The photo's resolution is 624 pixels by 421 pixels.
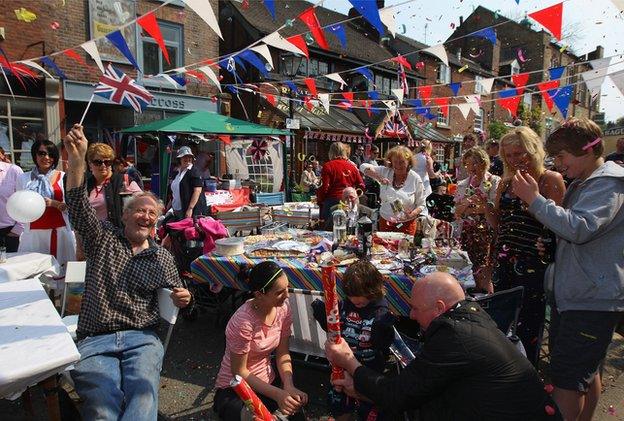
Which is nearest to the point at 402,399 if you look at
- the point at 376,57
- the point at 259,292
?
the point at 259,292

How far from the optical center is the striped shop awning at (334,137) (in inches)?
671

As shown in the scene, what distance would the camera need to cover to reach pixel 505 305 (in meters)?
2.45

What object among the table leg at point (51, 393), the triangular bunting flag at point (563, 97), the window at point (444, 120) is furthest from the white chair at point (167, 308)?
the window at point (444, 120)

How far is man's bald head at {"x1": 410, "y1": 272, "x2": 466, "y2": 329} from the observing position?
167 centimetres

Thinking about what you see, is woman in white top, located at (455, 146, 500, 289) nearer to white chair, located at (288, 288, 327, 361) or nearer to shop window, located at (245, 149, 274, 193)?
white chair, located at (288, 288, 327, 361)

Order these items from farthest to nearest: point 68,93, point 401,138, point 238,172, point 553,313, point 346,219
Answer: point 401,138 < point 238,172 < point 68,93 < point 346,219 < point 553,313

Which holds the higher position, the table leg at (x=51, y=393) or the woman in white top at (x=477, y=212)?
the woman in white top at (x=477, y=212)

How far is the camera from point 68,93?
1067 centimetres

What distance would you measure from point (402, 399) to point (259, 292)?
0.90 meters

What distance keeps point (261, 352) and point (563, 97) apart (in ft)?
19.2

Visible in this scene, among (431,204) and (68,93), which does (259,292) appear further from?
(68,93)

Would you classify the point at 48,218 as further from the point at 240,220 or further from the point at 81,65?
the point at 81,65

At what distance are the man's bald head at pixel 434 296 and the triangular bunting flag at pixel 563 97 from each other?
535cm

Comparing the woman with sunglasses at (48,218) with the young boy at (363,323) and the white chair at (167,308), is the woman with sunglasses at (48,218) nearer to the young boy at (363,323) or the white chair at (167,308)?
the white chair at (167,308)
